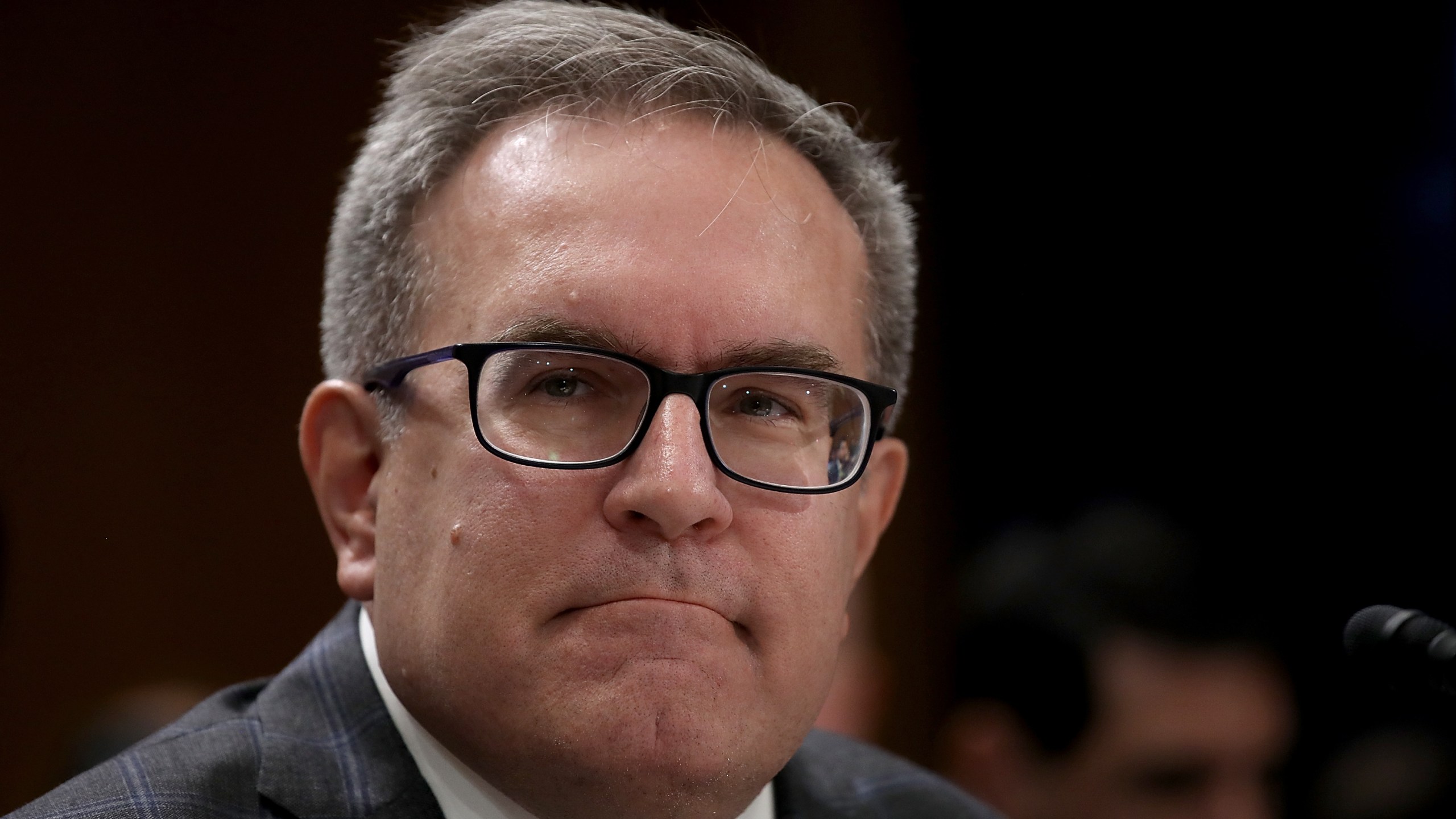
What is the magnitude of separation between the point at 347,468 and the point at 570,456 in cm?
41

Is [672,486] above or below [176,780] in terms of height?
above

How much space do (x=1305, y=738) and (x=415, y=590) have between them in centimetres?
214

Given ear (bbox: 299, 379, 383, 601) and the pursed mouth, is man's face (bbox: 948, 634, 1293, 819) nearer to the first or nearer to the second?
A: the pursed mouth

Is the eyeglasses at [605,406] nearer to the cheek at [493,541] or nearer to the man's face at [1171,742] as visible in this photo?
the cheek at [493,541]

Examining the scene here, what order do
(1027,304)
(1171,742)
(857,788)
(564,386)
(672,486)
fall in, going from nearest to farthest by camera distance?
(672,486)
(564,386)
(857,788)
(1171,742)
(1027,304)

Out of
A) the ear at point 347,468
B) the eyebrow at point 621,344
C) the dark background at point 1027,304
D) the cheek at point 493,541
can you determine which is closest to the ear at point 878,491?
the eyebrow at point 621,344

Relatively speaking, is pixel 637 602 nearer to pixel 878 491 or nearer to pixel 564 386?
pixel 564 386

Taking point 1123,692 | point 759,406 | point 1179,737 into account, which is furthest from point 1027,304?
point 759,406

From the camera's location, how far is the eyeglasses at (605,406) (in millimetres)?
1500

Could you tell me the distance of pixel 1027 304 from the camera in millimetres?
3543

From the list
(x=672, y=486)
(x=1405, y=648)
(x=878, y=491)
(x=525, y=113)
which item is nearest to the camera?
(x=1405, y=648)

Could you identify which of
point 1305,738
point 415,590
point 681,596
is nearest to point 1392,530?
point 1305,738

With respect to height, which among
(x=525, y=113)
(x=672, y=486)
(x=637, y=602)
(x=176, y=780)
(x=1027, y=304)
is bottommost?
(x=1027, y=304)

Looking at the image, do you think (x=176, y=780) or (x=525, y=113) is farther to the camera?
(x=525, y=113)
